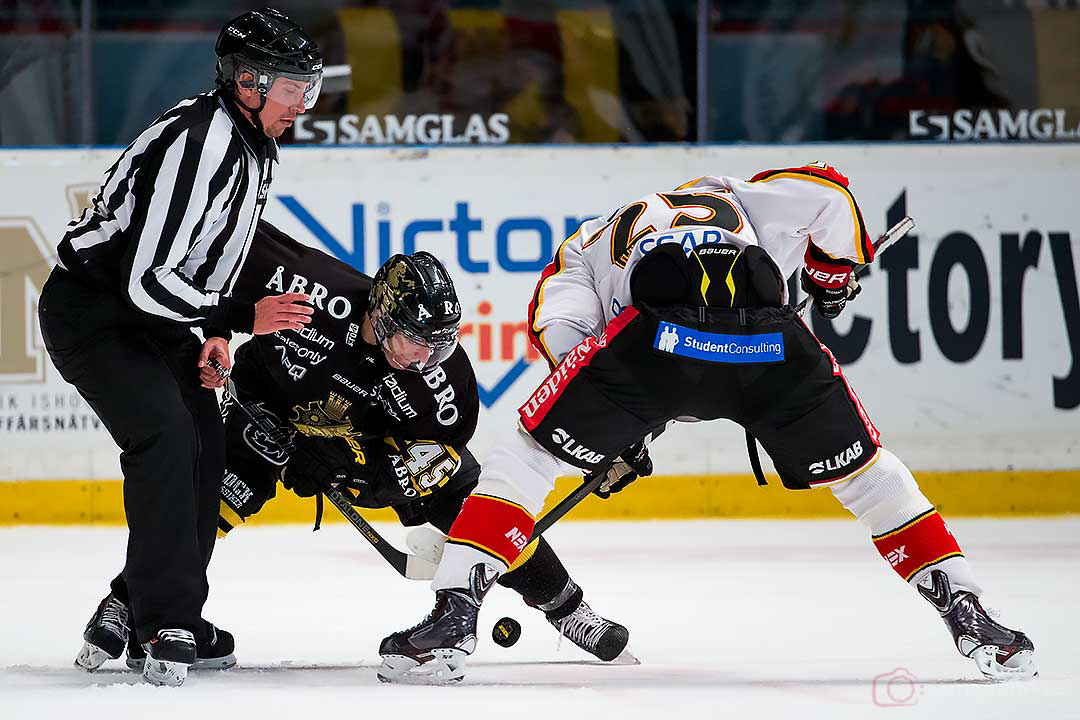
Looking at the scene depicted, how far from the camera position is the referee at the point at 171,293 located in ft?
8.75

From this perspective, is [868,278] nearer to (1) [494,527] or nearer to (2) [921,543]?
(2) [921,543]

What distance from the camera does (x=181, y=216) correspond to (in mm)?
2654

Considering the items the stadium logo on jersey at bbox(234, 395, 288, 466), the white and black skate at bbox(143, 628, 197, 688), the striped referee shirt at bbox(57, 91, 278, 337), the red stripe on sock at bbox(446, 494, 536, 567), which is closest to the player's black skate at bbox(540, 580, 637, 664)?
the red stripe on sock at bbox(446, 494, 536, 567)

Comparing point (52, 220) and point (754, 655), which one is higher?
point (52, 220)

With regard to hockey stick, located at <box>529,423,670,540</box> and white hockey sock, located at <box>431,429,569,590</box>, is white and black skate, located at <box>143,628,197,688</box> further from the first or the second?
hockey stick, located at <box>529,423,670,540</box>

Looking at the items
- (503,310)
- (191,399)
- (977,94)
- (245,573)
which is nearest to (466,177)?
(503,310)

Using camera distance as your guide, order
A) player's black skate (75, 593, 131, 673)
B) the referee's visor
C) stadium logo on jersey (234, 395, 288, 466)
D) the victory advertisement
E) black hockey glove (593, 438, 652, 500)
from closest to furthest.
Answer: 1. the referee's visor
2. player's black skate (75, 593, 131, 673)
3. black hockey glove (593, 438, 652, 500)
4. stadium logo on jersey (234, 395, 288, 466)
5. the victory advertisement

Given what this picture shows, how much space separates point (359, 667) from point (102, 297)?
83 cm

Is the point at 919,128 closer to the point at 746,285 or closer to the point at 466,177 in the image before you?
the point at 466,177

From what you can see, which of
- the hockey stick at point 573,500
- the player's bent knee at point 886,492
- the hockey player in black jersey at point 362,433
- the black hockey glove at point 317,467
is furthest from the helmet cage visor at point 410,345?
the player's bent knee at point 886,492

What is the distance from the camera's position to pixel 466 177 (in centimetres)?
541

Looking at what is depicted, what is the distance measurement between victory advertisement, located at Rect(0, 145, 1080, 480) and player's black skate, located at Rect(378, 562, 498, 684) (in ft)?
8.46

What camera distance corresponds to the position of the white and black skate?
106 inches

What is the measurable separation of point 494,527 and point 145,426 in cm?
62
